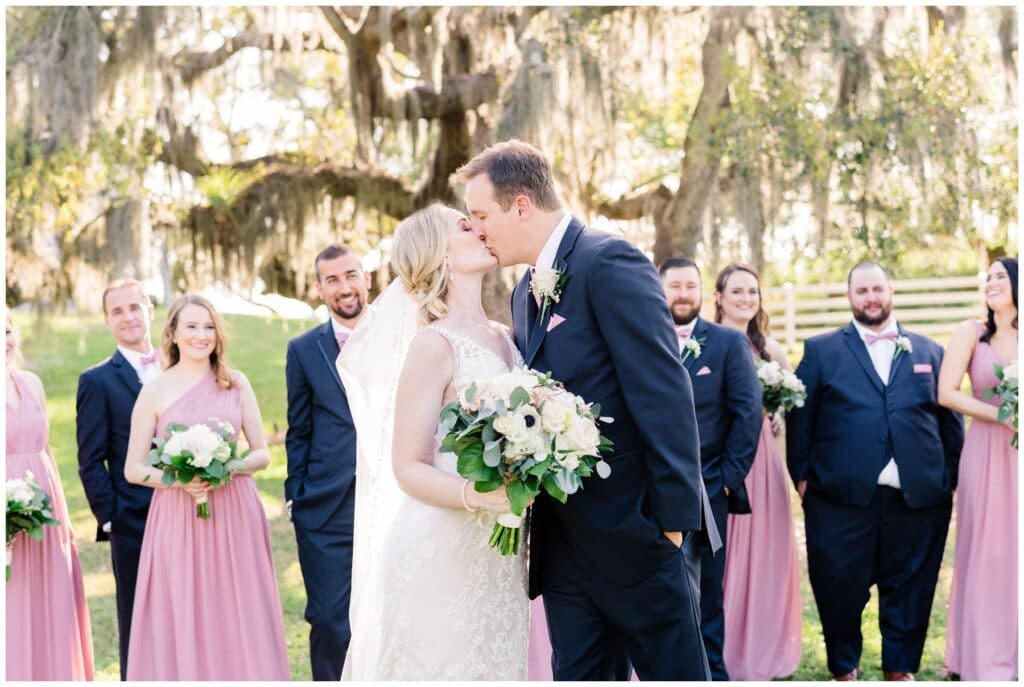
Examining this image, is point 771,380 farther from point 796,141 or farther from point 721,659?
point 796,141

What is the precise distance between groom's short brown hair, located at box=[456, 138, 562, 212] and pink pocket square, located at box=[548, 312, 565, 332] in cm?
35

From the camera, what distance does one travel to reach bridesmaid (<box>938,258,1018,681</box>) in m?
6.36

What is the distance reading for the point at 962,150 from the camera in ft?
32.7

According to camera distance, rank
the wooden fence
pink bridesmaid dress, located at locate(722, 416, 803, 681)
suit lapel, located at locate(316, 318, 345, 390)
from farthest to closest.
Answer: the wooden fence → pink bridesmaid dress, located at locate(722, 416, 803, 681) → suit lapel, located at locate(316, 318, 345, 390)

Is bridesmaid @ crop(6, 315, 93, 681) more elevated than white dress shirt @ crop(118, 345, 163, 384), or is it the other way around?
white dress shirt @ crop(118, 345, 163, 384)

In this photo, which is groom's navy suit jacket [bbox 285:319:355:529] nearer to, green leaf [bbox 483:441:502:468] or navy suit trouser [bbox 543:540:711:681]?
navy suit trouser [bbox 543:540:711:681]

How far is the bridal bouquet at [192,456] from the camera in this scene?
19.1 ft

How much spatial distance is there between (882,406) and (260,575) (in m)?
3.32

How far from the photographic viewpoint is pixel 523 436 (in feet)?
11.1

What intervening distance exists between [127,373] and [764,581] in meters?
3.66

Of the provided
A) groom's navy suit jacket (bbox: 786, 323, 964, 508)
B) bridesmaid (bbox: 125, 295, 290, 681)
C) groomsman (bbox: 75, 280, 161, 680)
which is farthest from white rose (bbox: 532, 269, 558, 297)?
groom's navy suit jacket (bbox: 786, 323, 964, 508)

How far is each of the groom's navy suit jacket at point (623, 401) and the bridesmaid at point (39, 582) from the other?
3.15 m

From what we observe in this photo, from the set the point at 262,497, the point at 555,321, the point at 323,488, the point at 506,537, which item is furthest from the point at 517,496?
the point at 262,497

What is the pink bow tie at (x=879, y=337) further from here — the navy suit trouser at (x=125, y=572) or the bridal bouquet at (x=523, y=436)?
the navy suit trouser at (x=125, y=572)
